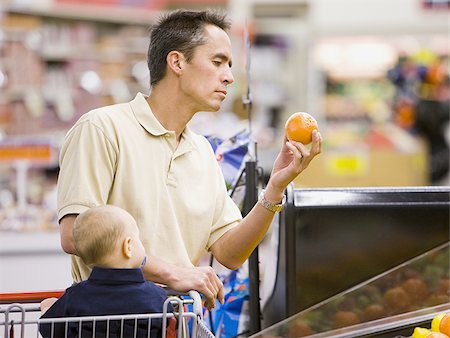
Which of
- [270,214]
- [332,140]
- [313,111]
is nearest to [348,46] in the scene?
[313,111]

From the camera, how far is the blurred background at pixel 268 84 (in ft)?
19.2

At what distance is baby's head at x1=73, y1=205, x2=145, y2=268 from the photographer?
74.0 inches

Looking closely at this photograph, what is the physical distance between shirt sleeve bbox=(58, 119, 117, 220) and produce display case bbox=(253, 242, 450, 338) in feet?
2.51

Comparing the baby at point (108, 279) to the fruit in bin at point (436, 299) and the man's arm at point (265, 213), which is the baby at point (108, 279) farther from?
the fruit in bin at point (436, 299)

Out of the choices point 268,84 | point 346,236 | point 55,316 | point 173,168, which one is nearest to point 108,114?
point 173,168

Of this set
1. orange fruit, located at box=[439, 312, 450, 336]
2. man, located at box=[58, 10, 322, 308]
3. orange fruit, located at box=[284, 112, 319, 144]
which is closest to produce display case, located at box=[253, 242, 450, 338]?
orange fruit, located at box=[439, 312, 450, 336]

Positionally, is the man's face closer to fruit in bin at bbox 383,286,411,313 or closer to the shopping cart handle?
the shopping cart handle

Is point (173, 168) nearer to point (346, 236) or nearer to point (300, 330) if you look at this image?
point (300, 330)

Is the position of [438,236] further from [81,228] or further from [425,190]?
[81,228]

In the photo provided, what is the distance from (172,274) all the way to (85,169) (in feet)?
1.11

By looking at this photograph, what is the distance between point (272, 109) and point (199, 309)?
8.97 m

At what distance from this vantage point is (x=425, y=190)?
3.00 m

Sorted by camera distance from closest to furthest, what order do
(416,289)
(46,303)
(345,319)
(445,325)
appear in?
(46,303) → (445,325) → (345,319) → (416,289)

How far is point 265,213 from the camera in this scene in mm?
2334
